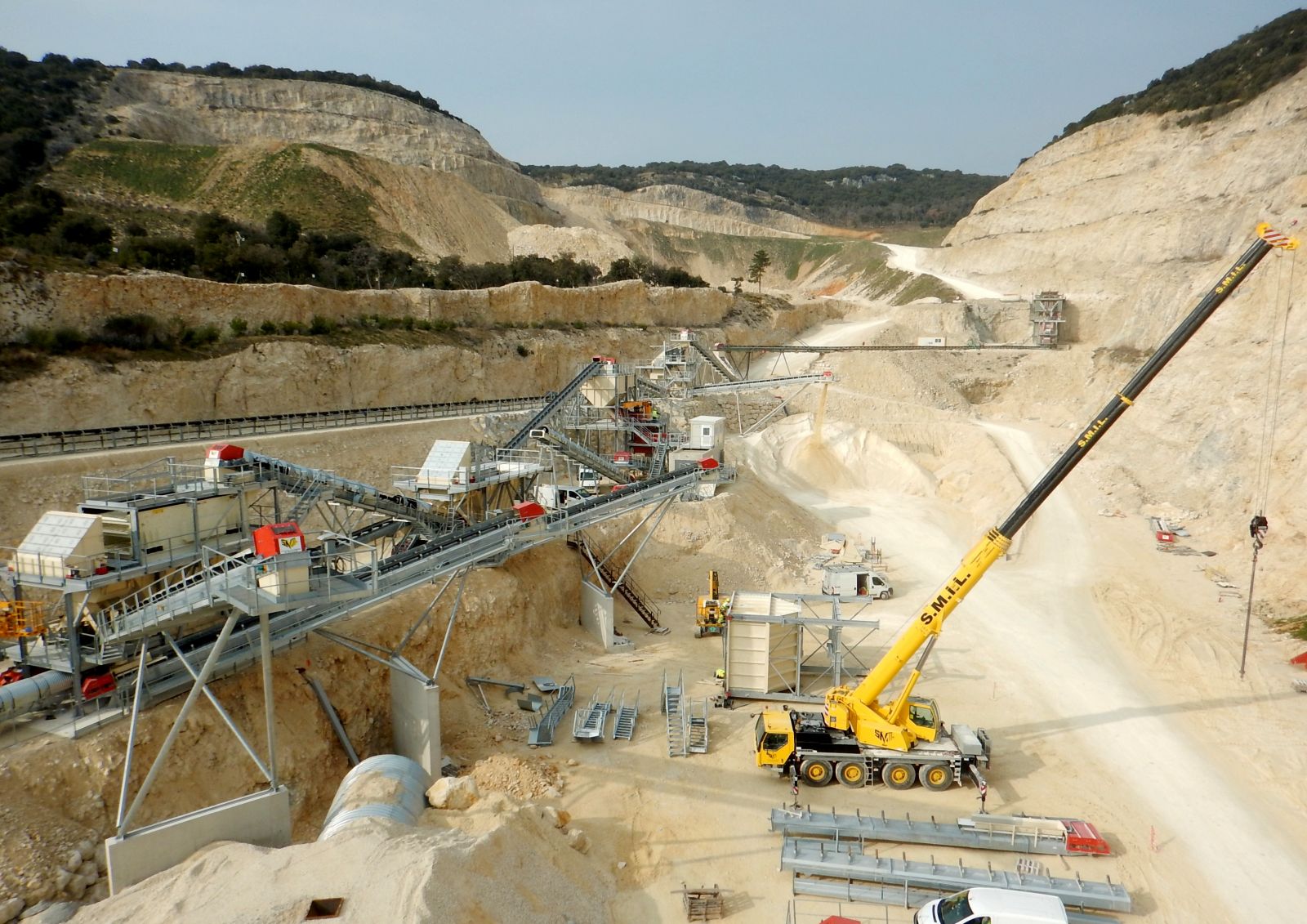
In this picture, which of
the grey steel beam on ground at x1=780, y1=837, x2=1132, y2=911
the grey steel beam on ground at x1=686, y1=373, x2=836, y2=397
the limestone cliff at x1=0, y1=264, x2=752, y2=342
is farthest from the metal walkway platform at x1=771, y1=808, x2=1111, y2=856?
the limestone cliff at x1=0, y1=264, x2=752, y2=342

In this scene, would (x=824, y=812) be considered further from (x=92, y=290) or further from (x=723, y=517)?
(x=92, y=290)

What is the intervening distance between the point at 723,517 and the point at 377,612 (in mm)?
15719

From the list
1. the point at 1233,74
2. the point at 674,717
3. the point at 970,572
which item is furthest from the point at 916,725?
the point at 1233,74

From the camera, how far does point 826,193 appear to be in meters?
188

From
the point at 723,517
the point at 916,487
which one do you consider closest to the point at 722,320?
the point at 916,487

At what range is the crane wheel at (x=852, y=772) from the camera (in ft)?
54.7

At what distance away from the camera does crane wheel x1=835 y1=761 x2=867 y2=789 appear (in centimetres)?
1667

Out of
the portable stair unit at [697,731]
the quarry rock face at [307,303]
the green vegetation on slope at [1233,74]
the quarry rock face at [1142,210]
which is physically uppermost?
the green vegetation on slope at [1233,74]

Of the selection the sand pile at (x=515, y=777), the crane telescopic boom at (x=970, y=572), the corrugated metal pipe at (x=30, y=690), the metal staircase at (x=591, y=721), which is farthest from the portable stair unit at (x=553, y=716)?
the corrugated metal pipe at (x=30, y=690)

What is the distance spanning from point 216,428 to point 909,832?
102ft

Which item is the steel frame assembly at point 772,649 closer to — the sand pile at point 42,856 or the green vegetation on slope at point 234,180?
the sand pile at point 42,856

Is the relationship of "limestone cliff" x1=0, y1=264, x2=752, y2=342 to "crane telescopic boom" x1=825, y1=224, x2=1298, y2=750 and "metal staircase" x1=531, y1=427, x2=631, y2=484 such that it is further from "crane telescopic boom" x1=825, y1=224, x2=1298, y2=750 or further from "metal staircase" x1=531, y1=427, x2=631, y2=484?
"crane telescopic boom" x1=825, y1=224, x2=1298, y2=750

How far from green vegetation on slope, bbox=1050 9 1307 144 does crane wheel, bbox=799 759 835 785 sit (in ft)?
240

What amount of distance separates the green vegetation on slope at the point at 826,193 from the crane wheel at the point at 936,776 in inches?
5881
